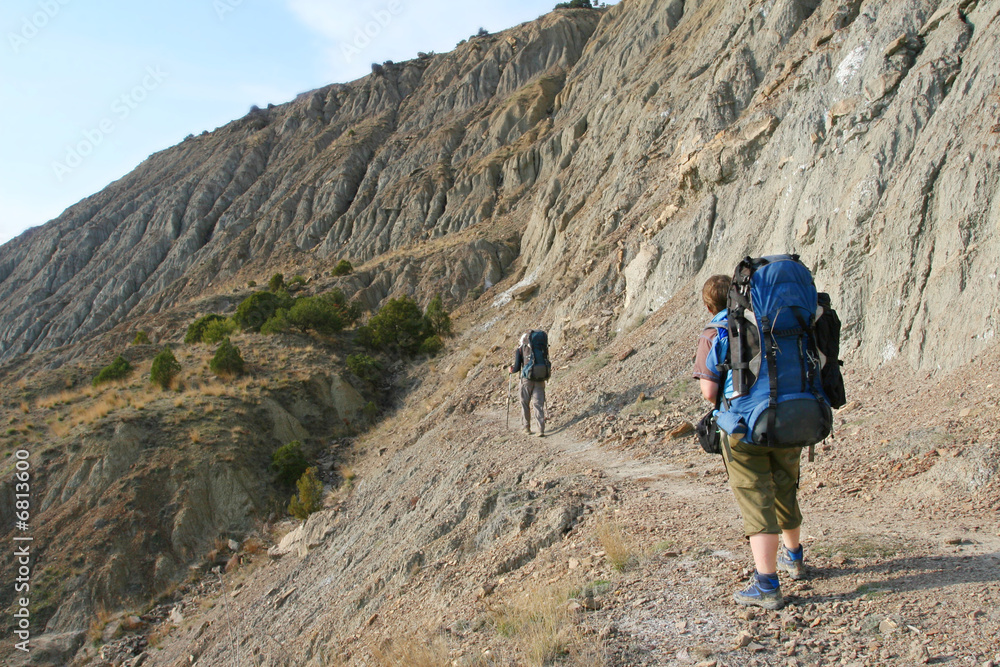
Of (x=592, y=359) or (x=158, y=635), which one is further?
(x=592, y=359)

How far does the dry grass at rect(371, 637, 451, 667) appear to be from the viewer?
387cm

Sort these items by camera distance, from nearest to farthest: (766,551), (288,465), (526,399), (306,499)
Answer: (766,551)
(526,399)
(306,499)
(288,465)

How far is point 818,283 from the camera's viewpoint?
944 cm

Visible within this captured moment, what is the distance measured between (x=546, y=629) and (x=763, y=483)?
1517mm

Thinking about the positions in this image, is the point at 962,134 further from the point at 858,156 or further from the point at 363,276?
the point at 363,276

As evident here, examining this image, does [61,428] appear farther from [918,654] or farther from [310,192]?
[310,192]

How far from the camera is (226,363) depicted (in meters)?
20.5

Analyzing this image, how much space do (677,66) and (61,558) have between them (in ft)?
97.4

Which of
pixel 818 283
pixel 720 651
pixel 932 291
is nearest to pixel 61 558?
pixel 720 651

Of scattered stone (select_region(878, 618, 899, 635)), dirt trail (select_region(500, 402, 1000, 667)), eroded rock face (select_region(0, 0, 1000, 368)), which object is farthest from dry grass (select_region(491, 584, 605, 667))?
eroded rock face (select_region(0, 0, 1000, 368))

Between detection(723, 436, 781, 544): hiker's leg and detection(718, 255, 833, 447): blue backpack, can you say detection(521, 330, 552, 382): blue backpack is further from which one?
detection(718, 255, 833, 447): blue backpack

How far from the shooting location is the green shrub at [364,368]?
22.5m

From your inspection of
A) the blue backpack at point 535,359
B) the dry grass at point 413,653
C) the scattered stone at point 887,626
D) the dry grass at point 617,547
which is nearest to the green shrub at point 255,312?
the blue backpack at point 535,359

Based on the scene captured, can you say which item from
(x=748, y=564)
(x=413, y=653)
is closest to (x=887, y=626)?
(x=748, y=564)
